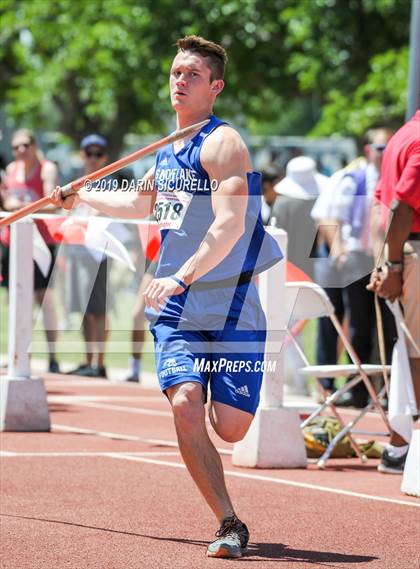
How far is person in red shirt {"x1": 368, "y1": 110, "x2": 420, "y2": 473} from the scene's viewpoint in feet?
28.8

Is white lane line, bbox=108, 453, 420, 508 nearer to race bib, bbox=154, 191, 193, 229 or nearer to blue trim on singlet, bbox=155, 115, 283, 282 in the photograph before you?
blue trim on singlet, bbox=155, 115, 283, 282

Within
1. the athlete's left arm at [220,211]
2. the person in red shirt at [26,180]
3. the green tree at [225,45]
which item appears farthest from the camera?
the green tree at [225,45]

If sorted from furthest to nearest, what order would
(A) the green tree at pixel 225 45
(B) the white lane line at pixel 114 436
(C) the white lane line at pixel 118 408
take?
(A) the green tree at pixel 225 45, (C) the white lane line at pixel 118 408, (B) the white lane line at pixel 114 436

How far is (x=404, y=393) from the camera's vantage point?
9195mm

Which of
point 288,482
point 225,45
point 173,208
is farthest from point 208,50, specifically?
point 225,45

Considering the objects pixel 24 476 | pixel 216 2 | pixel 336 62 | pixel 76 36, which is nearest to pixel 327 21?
pixel 336 62

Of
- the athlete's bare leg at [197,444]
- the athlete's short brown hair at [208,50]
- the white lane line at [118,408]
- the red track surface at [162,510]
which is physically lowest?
the red track surface at [162,510]

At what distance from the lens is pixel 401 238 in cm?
879

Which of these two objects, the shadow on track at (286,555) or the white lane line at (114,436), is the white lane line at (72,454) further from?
the shadow on track at (286,555)

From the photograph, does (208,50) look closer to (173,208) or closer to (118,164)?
(118,164)

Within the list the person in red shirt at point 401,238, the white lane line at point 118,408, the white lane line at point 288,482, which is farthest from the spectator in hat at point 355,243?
the white lane line at point 288,482

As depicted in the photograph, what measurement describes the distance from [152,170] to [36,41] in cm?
3157

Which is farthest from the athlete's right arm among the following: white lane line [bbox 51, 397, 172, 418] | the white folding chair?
white lane line [bbox 51, 397, 172, 418]

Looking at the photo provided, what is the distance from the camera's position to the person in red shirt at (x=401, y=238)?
346 inches
